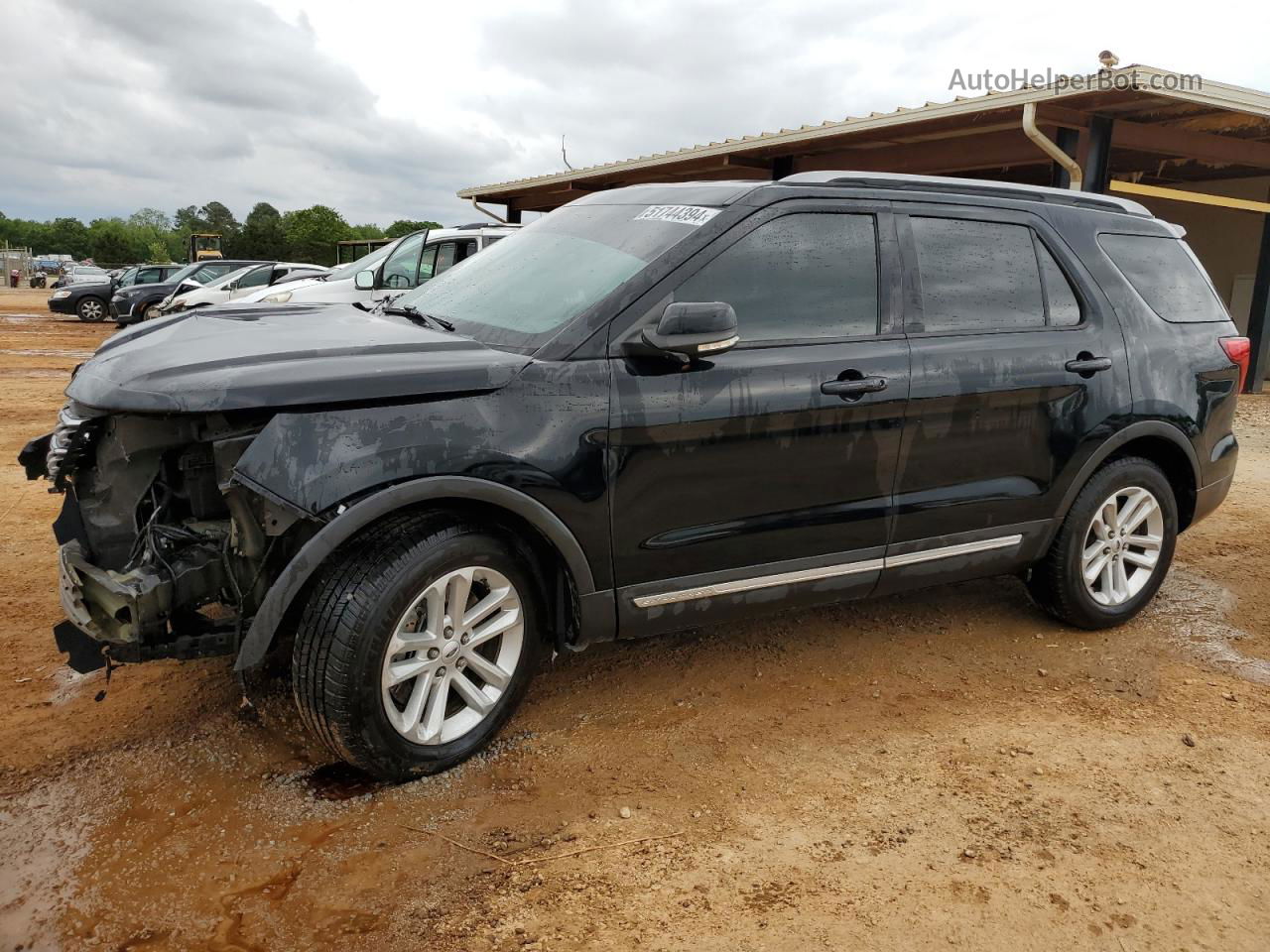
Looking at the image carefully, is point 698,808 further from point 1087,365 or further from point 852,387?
point 1087,365

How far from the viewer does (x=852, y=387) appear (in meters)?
3.47

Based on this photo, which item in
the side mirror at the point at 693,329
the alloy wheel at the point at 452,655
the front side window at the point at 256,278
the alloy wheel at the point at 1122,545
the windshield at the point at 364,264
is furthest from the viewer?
the front side window at the point at 256,278

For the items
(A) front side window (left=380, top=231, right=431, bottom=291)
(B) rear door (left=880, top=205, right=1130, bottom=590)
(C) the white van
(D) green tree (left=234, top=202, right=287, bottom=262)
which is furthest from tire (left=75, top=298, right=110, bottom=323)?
(D) green tree (left=234, top=202, right=287, bottom=262)

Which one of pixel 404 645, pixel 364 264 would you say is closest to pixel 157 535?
pixel 404 645

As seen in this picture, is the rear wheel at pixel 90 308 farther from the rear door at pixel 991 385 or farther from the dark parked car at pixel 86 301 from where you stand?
the rear door at pixel 991 385

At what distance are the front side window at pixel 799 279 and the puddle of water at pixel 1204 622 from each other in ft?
7.58

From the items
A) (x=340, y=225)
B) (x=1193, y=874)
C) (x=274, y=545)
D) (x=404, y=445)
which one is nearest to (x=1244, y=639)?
(x=1193, y=874)

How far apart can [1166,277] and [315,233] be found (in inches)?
2967

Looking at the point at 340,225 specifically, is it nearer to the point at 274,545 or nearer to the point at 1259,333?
the point at 1259,333

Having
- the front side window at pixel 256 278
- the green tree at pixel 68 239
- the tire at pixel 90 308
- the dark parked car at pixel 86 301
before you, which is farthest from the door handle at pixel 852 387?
the green tree at pixel 68 239

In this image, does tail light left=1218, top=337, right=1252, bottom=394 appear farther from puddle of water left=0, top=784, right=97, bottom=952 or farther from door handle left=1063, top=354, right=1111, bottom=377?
puddle of water left=0, top=784, right=97, bottom=952

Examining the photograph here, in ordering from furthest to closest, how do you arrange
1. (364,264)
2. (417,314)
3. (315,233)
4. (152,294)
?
(315,233) < (152,294) < (364,264) < (417,314)

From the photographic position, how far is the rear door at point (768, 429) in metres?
3.19

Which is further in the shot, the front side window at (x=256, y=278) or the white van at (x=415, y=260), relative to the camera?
the front side window at (x=256, y=278)
